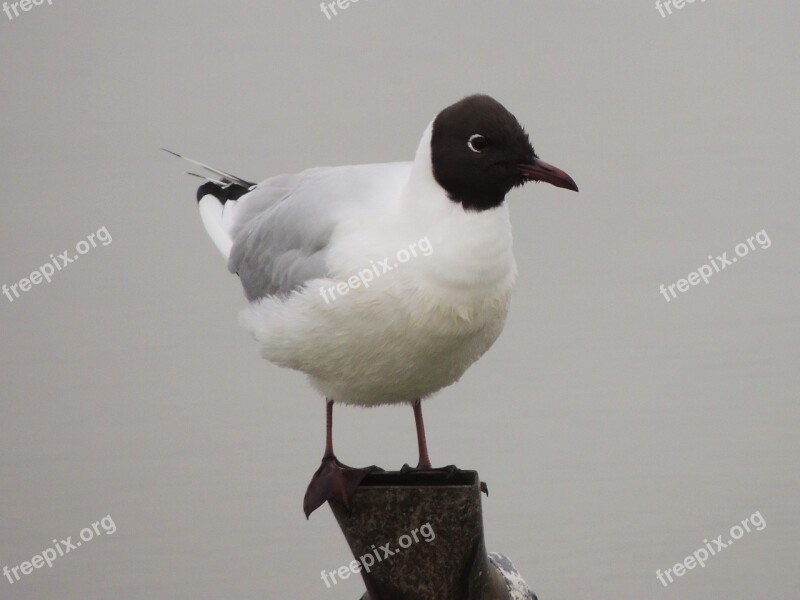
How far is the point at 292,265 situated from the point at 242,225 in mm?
496

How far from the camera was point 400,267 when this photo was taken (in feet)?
13.7

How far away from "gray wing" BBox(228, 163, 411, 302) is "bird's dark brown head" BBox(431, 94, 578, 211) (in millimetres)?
268

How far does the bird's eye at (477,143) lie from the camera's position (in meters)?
4.05

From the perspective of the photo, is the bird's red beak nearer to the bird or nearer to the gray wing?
the bird

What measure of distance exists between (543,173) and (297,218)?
0.83m

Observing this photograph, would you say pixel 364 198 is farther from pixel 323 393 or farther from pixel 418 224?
pixel 323 393

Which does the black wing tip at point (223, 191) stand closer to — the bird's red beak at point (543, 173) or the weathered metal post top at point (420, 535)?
the weathered metal post top at point (420, 535)

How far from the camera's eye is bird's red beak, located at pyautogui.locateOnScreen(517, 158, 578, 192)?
13.3 feet

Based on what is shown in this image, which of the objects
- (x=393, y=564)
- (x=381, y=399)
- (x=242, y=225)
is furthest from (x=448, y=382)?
(x=242, y=225)

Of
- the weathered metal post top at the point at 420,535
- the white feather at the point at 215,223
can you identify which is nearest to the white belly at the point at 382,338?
the weathered metal post top at the point at 420,535

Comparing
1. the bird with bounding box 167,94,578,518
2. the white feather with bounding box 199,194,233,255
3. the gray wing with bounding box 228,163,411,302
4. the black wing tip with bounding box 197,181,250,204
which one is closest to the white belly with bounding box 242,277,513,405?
the bird with bounding box 167,94,578,518

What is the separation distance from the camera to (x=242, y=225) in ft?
16.3

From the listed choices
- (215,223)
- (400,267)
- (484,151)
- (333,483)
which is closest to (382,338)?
(400,267)

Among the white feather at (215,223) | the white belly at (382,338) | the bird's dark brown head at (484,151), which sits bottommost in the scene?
the white belly at (382,338)
